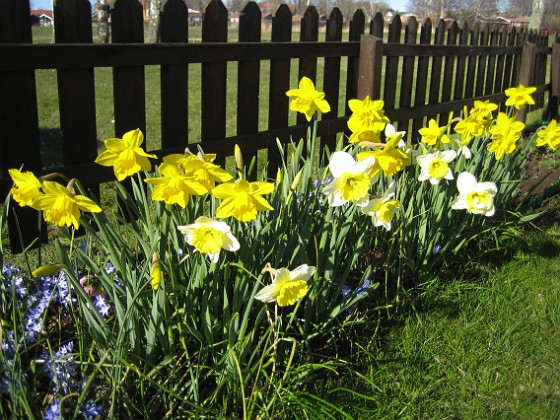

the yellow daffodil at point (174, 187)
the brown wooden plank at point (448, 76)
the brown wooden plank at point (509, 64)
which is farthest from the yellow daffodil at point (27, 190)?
the brown wooden plank at point (509, 64)

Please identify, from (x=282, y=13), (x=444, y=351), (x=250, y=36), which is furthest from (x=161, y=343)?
(x=282, y=13)

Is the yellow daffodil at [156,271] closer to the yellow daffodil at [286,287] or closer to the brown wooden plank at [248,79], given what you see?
the yellow daffodil at [286,287]

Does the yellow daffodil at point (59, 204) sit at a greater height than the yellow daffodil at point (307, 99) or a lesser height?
lesser

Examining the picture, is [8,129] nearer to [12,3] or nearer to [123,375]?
[12,3]

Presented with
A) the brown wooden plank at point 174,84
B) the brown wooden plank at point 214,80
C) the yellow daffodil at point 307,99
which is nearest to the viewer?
the yellow daffodil at point 307,99

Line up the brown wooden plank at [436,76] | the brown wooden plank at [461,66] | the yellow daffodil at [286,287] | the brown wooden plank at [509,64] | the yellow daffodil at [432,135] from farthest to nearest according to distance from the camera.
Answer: the brown wooden plank at [509,64], the brown wooden plank at [461,66], the brown wooden plank at [436,76], the yellow daffodil at [432,135], the yellow daffodil at [286,287]

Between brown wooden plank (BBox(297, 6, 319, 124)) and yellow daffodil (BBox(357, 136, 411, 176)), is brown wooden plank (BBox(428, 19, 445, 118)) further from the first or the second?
yellow daffodil (BBox(357, 136, 411, 176))

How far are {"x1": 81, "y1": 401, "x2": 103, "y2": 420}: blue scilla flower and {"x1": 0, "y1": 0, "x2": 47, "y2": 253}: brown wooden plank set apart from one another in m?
1.31

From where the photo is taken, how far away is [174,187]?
1.38 metres

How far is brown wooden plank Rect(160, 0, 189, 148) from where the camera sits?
3.16m

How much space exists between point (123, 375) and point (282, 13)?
2924mm

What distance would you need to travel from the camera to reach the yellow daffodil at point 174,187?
138 cm

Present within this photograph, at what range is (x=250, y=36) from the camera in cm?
366

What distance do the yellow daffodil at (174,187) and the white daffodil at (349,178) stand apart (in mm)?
416
